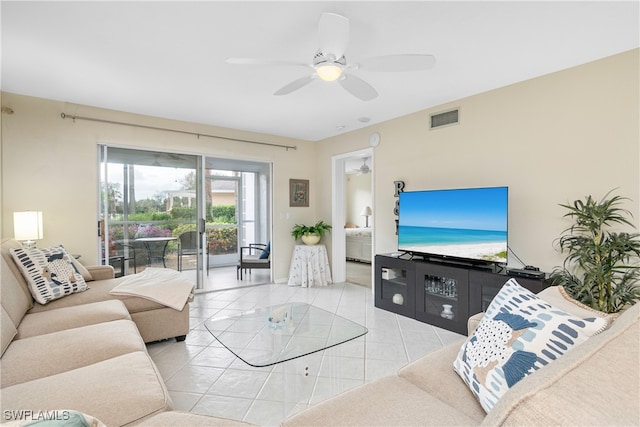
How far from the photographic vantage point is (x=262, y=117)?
13.6 ft

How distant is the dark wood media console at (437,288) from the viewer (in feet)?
9.34

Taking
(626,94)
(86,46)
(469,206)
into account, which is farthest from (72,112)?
(626,94)

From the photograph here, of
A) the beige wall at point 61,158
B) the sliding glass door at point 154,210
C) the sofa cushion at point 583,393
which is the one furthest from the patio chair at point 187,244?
the sofa cushion at point 583,393

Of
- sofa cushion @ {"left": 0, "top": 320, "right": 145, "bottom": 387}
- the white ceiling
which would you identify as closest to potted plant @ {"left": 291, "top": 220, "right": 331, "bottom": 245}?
the white ceiling

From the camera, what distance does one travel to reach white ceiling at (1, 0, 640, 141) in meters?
1.90

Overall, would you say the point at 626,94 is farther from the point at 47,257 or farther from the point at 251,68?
the point at 47,257

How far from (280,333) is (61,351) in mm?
1199

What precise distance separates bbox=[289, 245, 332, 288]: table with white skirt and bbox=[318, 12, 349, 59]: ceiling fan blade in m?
3.43

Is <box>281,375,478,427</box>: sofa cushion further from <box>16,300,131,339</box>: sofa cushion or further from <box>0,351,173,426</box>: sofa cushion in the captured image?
<box>16,300,131,339</box>: sofa cushion

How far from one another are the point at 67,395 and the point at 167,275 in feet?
6.41

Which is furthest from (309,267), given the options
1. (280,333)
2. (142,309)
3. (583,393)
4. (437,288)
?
(583,393)

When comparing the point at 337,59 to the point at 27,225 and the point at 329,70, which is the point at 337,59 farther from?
the point at 27,225

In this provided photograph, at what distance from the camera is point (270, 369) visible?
7.91ft

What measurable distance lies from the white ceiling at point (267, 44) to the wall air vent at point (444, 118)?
16cm
